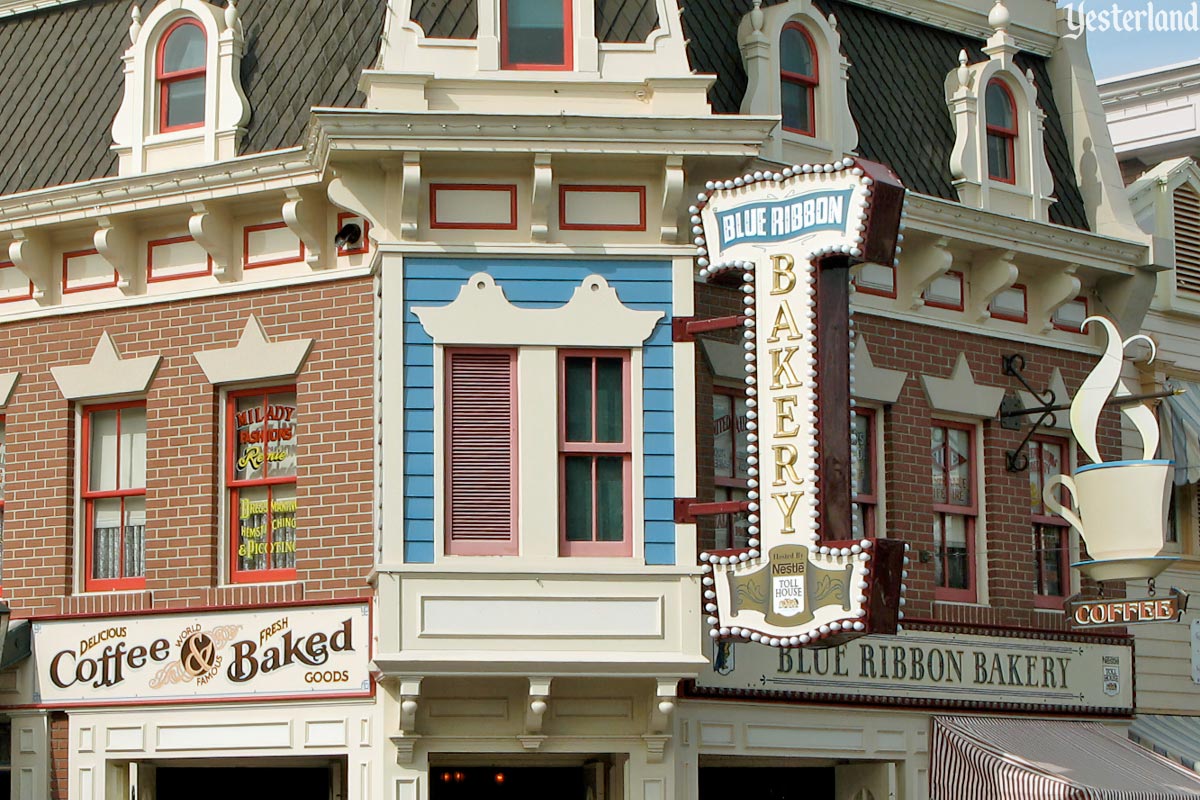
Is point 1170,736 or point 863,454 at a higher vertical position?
point 863,454

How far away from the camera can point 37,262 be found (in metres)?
21.7

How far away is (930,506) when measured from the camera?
891 inches

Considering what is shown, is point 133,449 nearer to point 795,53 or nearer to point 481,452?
point 481,452

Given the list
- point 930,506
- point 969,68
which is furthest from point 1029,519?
point 969,68

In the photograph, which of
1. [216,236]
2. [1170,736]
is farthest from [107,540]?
[1170,736]

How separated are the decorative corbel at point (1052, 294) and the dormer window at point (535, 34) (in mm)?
6199

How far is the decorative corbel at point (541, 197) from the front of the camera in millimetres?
19438

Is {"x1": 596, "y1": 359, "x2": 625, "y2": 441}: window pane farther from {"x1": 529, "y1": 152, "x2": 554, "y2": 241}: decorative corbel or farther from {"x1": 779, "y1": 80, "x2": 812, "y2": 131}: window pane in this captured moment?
{"x1": 779, "y1": 80, "x2": 812, "y2": 131}: window pane

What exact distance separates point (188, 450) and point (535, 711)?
14.4 feet

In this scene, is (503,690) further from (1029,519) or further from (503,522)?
(1029,519)

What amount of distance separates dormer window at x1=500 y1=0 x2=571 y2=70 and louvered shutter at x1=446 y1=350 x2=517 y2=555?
2.58 m

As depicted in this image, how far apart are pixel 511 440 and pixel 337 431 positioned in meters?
1.77

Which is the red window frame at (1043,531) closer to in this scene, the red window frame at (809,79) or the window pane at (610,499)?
the red window frame at (809,79)

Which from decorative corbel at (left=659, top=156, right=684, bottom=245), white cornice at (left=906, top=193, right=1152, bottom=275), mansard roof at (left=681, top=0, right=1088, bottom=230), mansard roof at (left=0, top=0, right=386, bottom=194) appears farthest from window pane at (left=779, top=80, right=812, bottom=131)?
mansard roof at (left=0, top=0, right=386, bottom=194)
